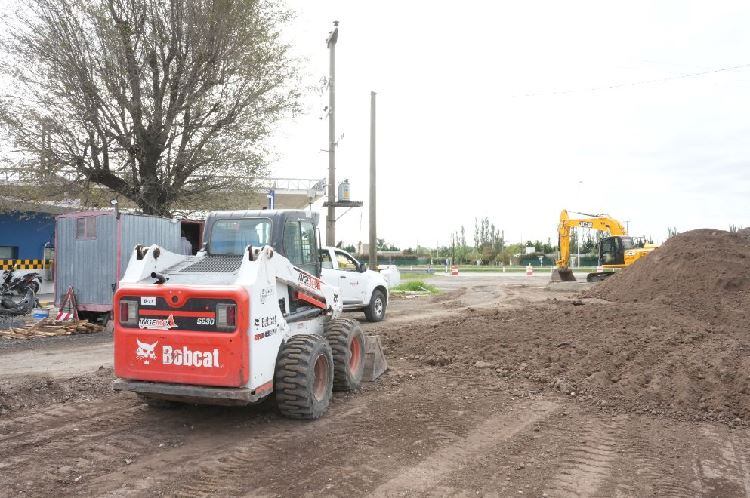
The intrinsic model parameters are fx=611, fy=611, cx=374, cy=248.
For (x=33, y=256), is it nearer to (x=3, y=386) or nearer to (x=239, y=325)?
(x=3, y=386)

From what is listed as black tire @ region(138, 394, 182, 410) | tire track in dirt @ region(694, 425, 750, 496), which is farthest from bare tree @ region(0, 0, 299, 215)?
tire track in dirt @ region(694, 425, 750, 496)

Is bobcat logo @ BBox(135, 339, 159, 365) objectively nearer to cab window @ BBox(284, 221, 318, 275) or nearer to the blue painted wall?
cab window @ BBox(284, 221, 318, 275)

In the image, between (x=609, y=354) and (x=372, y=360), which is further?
(x=609, y=354)

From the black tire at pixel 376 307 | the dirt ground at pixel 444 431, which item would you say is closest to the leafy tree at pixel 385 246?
the black tire at pixel 376 307

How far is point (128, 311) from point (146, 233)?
8756 millimetres

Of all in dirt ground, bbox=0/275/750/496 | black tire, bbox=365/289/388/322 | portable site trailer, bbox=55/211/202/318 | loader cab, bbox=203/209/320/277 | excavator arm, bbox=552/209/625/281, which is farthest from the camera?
excavator arm, bbox=552/209/625/281

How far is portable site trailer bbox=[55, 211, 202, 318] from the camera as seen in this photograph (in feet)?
44.2

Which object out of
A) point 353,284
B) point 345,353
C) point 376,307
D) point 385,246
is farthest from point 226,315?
point 385,246

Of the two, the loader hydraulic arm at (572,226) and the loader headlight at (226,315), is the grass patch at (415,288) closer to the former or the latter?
the loader hydraulic arm at (572,226)

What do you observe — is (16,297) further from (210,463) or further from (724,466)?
(724,466)

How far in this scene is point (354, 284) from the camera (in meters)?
14.8

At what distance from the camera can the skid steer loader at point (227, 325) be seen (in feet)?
18.2

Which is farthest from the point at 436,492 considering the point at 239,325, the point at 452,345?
the point at 452,345

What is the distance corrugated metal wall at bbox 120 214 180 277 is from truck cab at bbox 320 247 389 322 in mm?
3859
